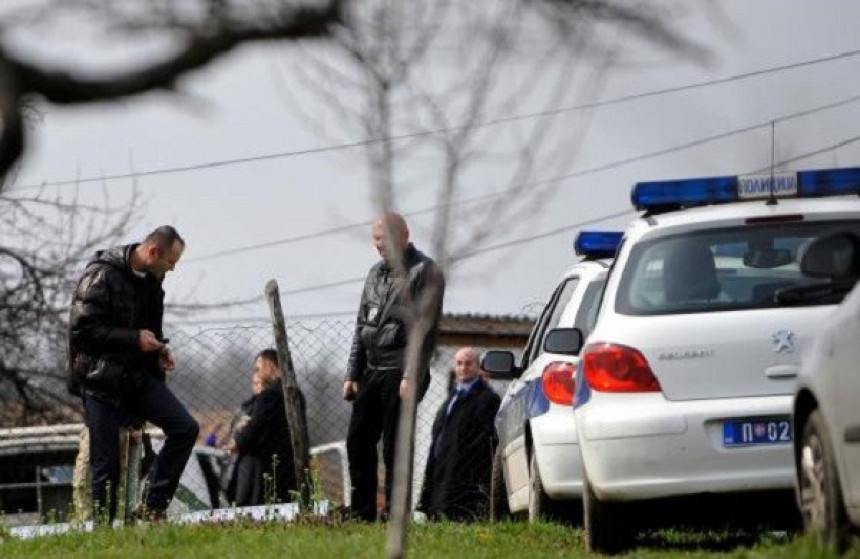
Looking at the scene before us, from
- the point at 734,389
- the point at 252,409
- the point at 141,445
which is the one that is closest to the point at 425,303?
the point at 734,389

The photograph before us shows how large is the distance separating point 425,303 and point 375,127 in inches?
34.0

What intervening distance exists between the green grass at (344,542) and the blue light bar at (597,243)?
167cm

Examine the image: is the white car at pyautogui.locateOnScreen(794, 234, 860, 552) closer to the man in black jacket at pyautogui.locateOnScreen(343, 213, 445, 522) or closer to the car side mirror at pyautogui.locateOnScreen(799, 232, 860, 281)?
the car side mirror at pyautogui.locateOnScreen(799, 232, 860, 281)

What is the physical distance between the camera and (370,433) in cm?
1370

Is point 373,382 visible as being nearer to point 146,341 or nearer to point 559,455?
point 146,341

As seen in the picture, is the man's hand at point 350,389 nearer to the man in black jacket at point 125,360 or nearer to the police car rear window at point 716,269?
the man in black jacket at point 125,360

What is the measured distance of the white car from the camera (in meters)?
8.30

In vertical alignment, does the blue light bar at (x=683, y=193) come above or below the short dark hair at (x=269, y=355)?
above

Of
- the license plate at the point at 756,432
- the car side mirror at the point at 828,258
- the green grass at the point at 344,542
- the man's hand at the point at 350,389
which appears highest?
the car side mirror at the point at 828,258

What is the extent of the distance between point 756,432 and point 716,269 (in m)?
0.87

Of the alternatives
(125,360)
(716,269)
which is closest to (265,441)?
(125,360)

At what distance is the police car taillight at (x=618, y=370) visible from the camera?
33.5 ft

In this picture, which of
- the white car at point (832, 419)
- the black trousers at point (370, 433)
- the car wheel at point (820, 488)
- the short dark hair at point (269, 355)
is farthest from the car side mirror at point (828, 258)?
the short dark hair at point (269, 355)

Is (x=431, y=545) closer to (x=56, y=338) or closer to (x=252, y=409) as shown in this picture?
(x=252, y=409)
